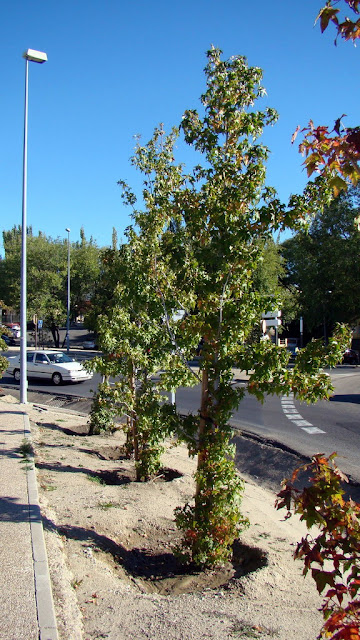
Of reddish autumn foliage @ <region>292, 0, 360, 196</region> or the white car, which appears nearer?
reddish autumn foliage @ <region>292, 0, 360, 196</region>

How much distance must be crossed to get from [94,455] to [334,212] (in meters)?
37.6

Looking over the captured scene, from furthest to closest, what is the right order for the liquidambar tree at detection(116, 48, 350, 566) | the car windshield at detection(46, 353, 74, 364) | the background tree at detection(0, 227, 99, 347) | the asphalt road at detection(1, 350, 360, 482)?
the background tree at detection(0, 227, 99, 347), the car windshield at detection(46, 353, 74, 364), the asphalt road at detection(1, 350, 360, 482), the liquidambar tree at detection(116, 48, 350, 566)

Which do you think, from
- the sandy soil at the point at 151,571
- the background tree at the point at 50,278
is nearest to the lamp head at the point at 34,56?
the sandy soil at the point at 151,571

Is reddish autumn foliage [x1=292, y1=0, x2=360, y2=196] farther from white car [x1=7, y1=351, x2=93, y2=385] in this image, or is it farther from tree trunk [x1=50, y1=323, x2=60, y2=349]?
tree trunk [x1=50, y1=323, x2=60, y2=349]

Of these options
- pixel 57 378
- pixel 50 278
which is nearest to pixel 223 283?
pixel 57 378

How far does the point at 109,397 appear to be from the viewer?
1017cm

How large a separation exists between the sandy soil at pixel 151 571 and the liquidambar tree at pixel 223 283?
45 cm

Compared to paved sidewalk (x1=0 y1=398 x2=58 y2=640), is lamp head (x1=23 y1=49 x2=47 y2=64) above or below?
above

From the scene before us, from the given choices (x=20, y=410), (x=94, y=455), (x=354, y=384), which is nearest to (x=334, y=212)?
(x=354, y=384)

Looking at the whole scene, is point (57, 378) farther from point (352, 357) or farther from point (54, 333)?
point (54, 333)

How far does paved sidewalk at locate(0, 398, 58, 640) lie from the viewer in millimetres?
3512

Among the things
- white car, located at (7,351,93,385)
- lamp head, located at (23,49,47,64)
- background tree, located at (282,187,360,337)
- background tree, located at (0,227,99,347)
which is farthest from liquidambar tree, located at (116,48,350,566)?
background tree, located at (0,227,99,347)

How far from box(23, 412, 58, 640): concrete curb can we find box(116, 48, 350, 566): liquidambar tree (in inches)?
59.3

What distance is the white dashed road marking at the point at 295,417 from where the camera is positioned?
13.7 metres
